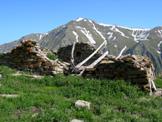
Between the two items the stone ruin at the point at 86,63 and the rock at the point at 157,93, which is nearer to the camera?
the rock at the point at 157,93

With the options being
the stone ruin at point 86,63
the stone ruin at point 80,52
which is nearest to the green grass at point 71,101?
the stone ruin at point 86,63

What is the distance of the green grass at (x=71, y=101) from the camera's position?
1931cm

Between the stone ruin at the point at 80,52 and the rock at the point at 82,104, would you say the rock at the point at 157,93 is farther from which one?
the stone ruin at the point at 80,52

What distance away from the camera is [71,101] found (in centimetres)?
2145

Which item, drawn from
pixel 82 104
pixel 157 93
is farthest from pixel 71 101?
pixel 157 93

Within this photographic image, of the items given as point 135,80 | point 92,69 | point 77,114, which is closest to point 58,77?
point 92,69

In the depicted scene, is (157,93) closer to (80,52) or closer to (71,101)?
(71,101)

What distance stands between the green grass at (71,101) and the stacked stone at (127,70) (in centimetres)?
112

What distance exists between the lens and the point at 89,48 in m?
37.1

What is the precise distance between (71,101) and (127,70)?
22.3 feet

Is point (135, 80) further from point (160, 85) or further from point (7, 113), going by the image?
point (7, 113)

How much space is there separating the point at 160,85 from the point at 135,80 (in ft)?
9.63

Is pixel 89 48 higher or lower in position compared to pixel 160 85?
higher

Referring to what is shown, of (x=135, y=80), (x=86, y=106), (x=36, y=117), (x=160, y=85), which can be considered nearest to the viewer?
(x=36, y=117)
